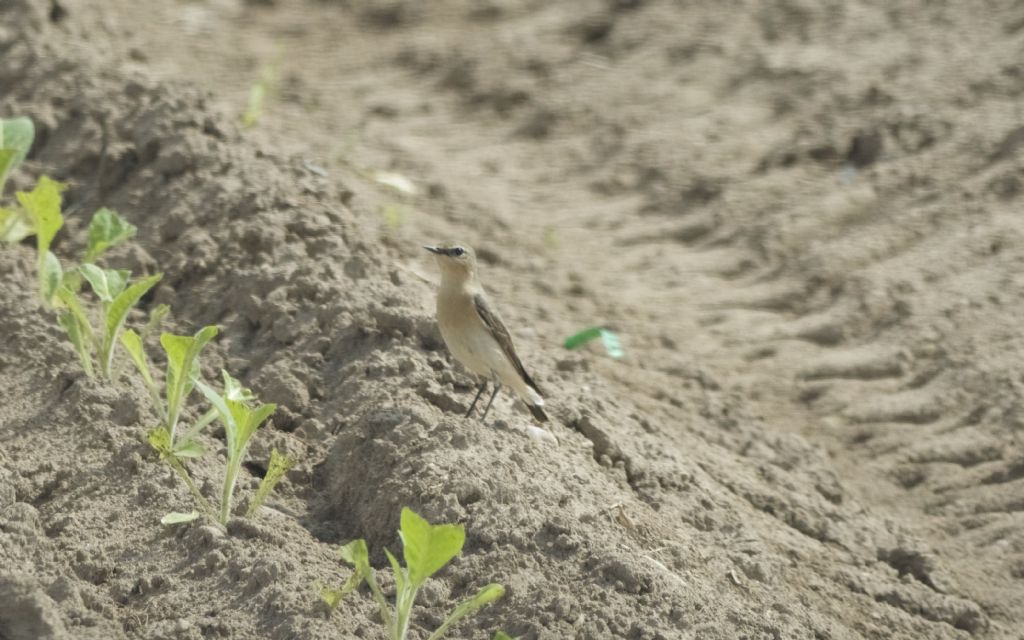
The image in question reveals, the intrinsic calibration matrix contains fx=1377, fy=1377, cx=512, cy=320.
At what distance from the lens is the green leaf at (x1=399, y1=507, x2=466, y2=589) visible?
3.97m

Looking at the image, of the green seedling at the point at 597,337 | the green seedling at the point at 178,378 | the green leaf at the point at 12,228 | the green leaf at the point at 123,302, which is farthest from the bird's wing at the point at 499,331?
the green leaf at the point at 12,228

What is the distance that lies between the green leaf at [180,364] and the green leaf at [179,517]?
0.39 m

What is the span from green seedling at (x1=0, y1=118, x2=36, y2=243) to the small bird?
179 centimetres

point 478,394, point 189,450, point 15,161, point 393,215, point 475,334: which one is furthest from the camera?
point 393,215

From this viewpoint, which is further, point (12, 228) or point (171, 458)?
point (12, 228)

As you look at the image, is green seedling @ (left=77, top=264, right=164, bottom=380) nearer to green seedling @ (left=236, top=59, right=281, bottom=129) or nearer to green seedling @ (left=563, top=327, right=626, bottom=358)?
green seedling @ (left=563, top=327, right=626, bottom=358)

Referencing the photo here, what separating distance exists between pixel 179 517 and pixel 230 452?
264 mm

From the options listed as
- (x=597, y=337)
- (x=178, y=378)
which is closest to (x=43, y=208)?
(x=178, y=378)

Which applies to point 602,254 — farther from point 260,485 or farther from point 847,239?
point 260,485

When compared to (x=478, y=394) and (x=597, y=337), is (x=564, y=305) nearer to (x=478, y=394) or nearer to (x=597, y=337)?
(x=597, y=337)

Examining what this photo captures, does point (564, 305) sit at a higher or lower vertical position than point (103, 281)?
lower

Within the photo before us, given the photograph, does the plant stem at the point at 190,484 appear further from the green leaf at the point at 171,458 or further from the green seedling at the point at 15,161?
the green seedling at the point at 15,161

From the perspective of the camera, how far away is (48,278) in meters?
5.43

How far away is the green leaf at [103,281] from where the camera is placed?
508 centimetres
